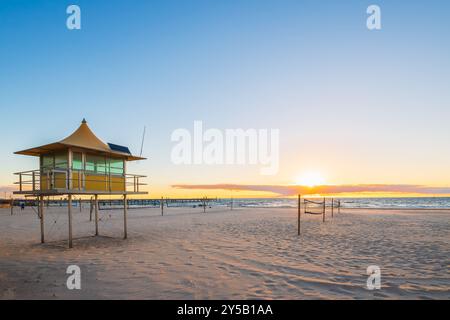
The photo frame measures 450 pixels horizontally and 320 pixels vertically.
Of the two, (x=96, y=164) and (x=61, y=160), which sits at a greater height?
(x=61, y=160)

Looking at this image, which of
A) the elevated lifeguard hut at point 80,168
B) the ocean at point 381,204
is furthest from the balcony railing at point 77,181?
the ocean at point 381,204

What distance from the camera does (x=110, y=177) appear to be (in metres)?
13.7

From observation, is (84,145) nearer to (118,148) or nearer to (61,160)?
(61,160)

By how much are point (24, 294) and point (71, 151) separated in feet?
24.4

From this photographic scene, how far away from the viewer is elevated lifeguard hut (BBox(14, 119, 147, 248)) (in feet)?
39.2

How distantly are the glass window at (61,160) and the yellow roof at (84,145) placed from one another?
0.99 ft

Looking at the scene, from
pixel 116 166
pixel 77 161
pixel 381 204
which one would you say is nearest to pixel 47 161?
pixel 77 161

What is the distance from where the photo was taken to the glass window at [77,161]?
12562 millimetres

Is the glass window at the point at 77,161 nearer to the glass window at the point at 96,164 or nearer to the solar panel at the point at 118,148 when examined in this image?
the glass window at the point at 96,164

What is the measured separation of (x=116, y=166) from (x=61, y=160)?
2740 millimetres

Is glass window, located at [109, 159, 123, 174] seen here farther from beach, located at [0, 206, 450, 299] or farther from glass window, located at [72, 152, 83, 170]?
beach, located at [0, 206, 450, 299]

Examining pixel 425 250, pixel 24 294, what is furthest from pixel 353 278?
pixel 24 294

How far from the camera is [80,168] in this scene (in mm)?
12906
